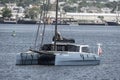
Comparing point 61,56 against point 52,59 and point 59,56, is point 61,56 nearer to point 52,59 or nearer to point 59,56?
point 59,56

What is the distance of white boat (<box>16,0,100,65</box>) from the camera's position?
72.4 m

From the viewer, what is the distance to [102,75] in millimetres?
65812

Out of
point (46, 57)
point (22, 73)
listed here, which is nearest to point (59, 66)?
point (46, 57)

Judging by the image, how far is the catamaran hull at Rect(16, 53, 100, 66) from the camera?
72231 mm

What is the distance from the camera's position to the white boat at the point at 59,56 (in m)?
72.4

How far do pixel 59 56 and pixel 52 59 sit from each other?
2.85 ft

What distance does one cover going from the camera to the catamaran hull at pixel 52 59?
72231 millimetres

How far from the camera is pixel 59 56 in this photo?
71875mm

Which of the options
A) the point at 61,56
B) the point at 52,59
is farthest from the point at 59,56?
the point at 52,59

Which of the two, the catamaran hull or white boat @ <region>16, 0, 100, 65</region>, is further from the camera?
white boat @ <region>16, 0, 100, 65</region>

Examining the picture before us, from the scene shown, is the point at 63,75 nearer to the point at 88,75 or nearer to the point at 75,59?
the point at 88,75

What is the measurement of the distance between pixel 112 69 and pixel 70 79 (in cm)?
1164

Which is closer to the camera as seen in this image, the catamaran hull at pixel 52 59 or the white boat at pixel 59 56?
the catamaran hull at pixel 52 59

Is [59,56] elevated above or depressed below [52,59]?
above
